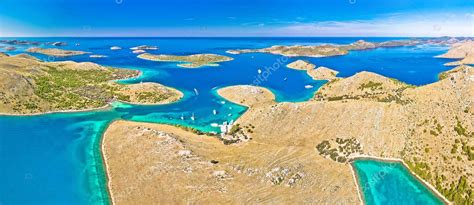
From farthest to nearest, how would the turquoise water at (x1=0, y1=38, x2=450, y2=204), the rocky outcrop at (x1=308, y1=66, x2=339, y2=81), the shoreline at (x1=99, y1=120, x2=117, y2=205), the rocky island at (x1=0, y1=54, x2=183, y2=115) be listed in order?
the rocky outcrop at (x1=308, y1=66, x2=339, y2=81), the rocky island at (x1=0, y1=54, x2=183, y2=115), the turquoise water at (x1=0, y1=38, x2=450, y2=204), the shoreline at (x1=99, y1=120, x2=117, y2=205)

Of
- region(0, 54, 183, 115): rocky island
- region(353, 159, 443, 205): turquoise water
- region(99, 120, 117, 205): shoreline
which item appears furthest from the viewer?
region(0, 54, 183, 115): rocky island

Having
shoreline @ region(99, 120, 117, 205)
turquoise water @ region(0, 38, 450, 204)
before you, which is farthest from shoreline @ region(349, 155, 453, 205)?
shoreline @ region(99, 120, 117, 205)

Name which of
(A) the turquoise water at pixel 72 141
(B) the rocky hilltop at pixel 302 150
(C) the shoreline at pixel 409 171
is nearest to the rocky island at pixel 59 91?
(A) the turquoise water at pixel 72 141

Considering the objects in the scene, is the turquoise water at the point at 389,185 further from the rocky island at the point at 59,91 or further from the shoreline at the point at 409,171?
the rocky island at the point at 59,91

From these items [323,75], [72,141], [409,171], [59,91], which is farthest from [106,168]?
[323,75]

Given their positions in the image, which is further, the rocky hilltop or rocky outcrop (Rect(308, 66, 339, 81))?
rocky outcrop (Rect(308, 66, 339, 81))

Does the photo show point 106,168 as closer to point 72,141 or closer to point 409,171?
point 72,141

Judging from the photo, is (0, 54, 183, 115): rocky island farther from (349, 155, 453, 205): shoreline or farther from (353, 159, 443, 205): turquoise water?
(353, 159, 443, 205): turquoise water
